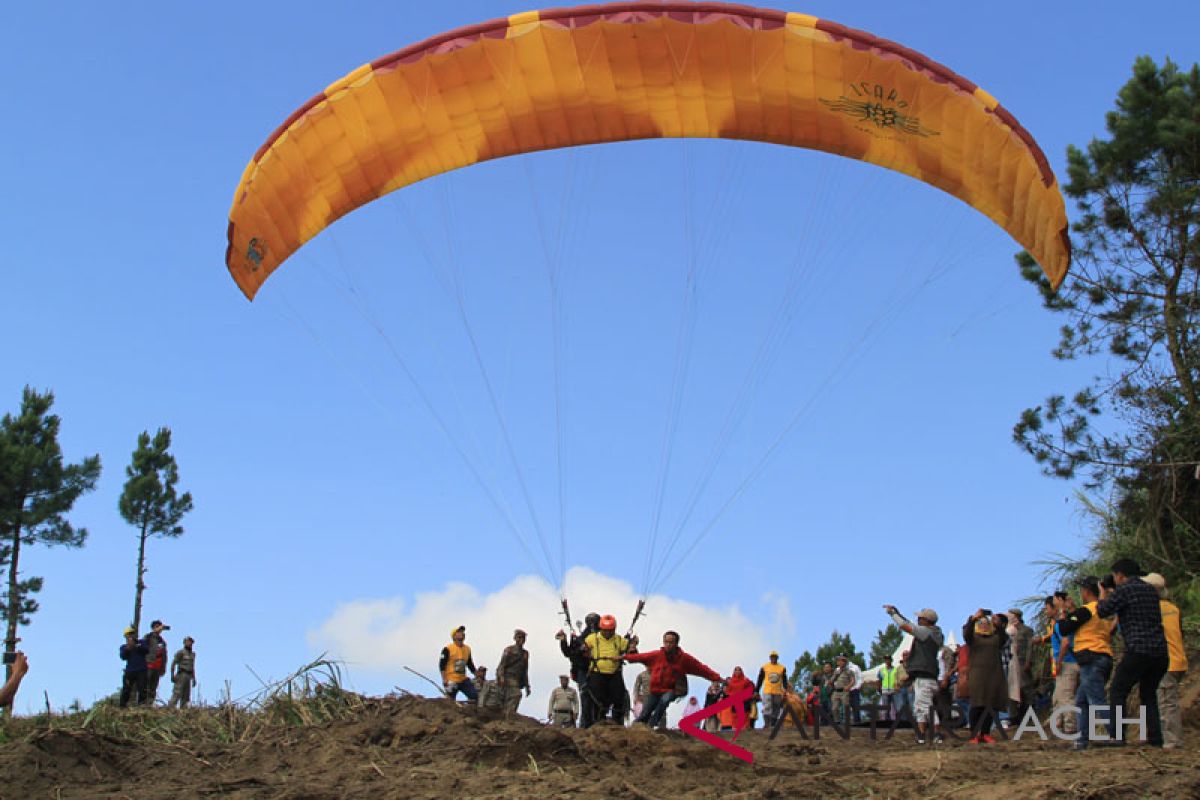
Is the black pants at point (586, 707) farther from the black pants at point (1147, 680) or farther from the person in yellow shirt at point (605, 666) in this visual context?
the black pants at point (1147, 680)

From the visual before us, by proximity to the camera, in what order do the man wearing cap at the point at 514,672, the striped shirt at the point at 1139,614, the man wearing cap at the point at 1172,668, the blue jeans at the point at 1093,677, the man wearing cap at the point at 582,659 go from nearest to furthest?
the striped shirt at the point at 1139,614
the man wearing cap at the point at 1172,668
the blue jeans at the point at 1093,677
the man wearing cap at the point at 582,659
the man wearing cap at the point at 514,672

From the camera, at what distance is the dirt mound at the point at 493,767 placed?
705 cm

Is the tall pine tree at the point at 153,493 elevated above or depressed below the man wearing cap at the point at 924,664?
above

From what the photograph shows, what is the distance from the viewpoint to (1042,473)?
18.5 meters

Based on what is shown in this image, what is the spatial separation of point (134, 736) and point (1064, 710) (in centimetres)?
835

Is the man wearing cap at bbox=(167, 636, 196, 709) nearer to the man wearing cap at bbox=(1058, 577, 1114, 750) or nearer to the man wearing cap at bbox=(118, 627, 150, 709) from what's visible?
the man wearing cap at bbox=(118, 627, 150, 709)

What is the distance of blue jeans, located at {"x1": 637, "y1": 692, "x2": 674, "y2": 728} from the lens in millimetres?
11609

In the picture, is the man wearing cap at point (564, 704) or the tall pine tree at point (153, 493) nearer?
the man wearing cap at point (564, 704)

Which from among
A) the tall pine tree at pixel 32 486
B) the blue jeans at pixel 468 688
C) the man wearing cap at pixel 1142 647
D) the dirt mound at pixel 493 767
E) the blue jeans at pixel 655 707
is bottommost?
the dirt mound at pixel 493 767

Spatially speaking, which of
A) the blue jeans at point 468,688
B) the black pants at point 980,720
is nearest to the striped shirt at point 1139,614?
the black pants at point 980,720

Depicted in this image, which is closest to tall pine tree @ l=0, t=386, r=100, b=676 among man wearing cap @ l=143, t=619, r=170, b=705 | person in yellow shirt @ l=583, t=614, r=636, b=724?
man wearing cap @ l=143, t=619, r=170, b=705

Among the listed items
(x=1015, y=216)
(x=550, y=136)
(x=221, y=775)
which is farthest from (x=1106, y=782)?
(x=550, y=136)

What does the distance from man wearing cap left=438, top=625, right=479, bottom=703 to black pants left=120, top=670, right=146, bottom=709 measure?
4755mm

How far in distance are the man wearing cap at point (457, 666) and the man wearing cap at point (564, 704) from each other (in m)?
0.95
